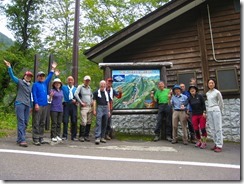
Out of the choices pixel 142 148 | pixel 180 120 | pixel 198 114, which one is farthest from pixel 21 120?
pixel 198 114

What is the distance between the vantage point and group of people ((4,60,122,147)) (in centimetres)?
648

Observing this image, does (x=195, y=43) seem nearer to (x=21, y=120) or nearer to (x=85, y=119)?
(x=85, y=119)

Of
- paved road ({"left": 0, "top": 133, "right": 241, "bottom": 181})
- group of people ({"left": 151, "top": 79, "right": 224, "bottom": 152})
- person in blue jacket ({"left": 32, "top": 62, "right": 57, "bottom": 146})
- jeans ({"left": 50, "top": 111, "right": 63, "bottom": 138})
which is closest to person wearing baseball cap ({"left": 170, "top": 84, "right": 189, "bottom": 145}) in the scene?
group of people ({"left": 151, "top": 79, "right": 224, "bottom": 152})

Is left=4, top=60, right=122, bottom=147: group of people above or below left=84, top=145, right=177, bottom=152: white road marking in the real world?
above

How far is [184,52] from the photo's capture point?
9.75 metres

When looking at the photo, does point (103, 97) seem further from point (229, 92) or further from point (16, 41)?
point (16, 41)

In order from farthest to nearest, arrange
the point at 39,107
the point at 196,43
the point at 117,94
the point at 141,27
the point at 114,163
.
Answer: the point at 196,43 → the point at 141,27 → the point at 117,94 → the point at 39,107 → the point at 114,163

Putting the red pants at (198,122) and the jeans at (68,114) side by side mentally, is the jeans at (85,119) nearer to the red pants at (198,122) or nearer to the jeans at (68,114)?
the jeans at (68,114)

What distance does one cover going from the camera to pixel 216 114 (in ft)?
21.6

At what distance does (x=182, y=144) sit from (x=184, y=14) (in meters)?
5.19

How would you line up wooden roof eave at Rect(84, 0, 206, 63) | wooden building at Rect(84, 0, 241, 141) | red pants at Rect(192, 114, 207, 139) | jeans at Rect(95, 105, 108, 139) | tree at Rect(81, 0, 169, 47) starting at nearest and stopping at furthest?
red pants at Rect(192, 114, 207, 139) < jeans at Rect(95, 105, 108, 139) < wooden building at Rect(84, 0, 241, 141) < wooden roof eave at Rect(84, 0, 206, 63) < tree at Rect(81, 0, 169, 47)

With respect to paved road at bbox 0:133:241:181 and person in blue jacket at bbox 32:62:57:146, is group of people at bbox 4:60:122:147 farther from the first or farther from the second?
paved road at bbox 0:133:241:181

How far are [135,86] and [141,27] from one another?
8.04ft

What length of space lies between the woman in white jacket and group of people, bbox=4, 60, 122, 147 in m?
2.84
